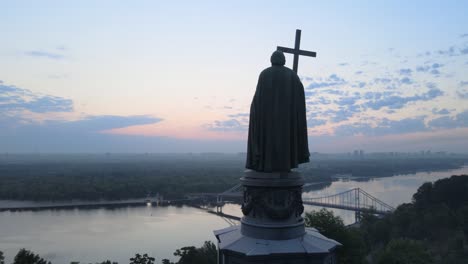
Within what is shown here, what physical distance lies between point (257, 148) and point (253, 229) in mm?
896

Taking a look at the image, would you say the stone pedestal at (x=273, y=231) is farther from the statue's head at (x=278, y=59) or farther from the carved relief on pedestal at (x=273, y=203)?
the statue's head at (x=278, y=59)

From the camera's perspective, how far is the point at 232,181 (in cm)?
7169

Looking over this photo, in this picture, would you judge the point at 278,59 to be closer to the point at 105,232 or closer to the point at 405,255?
the point at 405,255

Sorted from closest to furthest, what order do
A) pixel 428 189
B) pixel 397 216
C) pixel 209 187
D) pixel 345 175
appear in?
pixel 397 216, pixel 428 189, pixel 209 187, pixel 345 175

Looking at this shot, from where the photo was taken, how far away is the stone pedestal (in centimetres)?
392

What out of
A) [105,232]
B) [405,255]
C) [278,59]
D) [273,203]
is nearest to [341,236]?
[405,255]

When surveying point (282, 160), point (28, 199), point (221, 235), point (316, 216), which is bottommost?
point (28, 199)

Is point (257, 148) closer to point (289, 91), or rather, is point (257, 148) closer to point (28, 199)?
point (289, 91)

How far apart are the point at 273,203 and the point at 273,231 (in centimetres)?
29

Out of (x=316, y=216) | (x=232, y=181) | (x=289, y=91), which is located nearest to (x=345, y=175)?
(x=232, y=181)

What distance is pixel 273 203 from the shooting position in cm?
425

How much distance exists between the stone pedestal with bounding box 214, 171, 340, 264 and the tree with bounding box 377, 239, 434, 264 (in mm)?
11004

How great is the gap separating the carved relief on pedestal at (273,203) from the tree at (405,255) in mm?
11055

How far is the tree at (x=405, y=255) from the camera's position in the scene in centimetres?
1361
